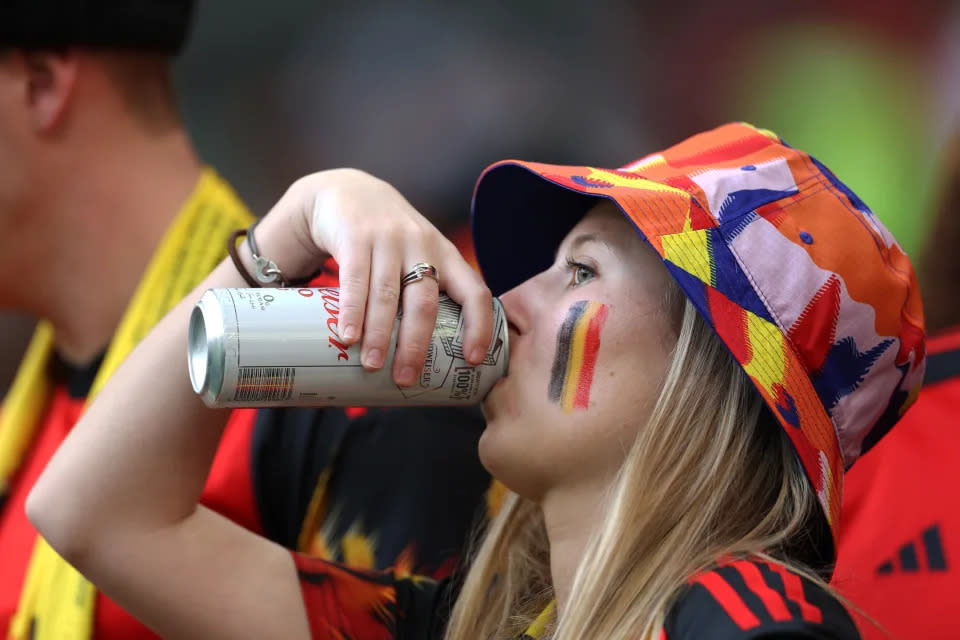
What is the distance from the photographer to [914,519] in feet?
4.58

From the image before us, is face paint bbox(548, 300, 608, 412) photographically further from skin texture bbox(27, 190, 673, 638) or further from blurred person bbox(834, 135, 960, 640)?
blurred person bbox(834, 135, 960, 640)

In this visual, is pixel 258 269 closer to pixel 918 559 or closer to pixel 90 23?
pixel 90 23

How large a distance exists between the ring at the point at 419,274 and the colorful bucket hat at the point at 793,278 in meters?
0.14

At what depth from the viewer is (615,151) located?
199 centimetres

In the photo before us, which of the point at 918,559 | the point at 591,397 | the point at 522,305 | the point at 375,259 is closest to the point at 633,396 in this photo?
the point at 591,397

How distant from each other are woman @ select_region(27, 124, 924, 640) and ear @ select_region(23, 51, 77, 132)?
1.87 ft

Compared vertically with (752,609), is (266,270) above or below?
above

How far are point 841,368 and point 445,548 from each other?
49 cm

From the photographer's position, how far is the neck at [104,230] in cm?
156

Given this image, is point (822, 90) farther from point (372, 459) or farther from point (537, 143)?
point (372, 459)

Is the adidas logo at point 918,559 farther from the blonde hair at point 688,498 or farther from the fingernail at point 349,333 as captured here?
the fingernail at point 349,333

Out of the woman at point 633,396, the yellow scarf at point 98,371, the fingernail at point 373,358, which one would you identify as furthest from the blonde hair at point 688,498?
the yellow scarf at point 98,371

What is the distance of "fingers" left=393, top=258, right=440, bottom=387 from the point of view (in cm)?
91

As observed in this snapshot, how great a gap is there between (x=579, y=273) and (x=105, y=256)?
0.81m
